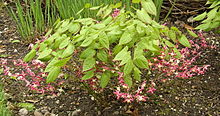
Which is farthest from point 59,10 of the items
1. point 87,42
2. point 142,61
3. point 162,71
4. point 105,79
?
point 142,61

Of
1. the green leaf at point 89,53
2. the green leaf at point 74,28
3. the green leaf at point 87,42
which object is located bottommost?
the green leaf at point 89,53

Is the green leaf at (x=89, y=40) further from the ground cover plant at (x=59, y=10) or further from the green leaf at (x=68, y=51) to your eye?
the ground cover plant at (x=59, y=10)

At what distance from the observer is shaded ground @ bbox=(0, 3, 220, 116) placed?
1.96 meters

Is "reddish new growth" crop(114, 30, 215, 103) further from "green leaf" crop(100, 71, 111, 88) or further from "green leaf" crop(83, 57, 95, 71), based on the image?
"green leaf" crop(83, 57, 95, 71)

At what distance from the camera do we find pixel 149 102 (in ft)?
6.68

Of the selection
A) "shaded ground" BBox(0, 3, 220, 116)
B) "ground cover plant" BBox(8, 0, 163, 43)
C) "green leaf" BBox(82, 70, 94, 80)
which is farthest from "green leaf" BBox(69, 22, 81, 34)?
"ground cover plant" BBox(8, 0, 163, 43)

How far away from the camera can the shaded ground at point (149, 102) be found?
77.1 inches

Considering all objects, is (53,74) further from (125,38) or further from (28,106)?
(28,106)

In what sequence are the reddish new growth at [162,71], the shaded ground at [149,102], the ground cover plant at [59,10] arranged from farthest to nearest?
the ground cover plant at [59,10], the shaded ground at [149,102], the reddish new growth at [162,71]

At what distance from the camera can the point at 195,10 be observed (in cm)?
292

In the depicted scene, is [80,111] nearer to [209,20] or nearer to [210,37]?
[209,20]

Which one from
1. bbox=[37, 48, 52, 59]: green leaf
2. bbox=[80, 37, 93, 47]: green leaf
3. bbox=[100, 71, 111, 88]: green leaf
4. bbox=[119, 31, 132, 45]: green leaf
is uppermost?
bbox=[80, 37, 93, 47]: green leaf

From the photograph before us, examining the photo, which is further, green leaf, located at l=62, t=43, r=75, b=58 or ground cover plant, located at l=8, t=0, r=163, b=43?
ground cover plant, located at l=8, t=0, r=163, b=43

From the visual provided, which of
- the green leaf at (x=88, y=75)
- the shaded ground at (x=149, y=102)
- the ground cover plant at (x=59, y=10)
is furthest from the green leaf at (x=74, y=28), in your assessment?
the ground cover plant at (x=59, y=10)
